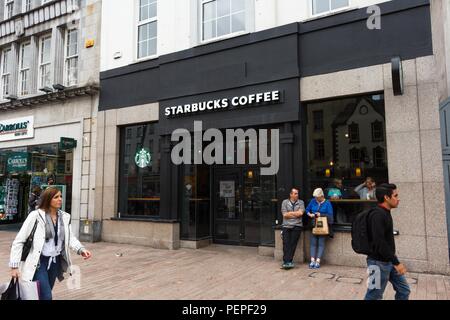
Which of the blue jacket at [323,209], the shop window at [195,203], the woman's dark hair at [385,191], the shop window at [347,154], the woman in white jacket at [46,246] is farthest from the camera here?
the shop window at [195,203]

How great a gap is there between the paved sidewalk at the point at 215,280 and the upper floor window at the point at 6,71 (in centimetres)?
909

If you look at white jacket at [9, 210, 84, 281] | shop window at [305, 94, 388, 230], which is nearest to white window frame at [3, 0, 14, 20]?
shop window at [305, 94, 388, 230]

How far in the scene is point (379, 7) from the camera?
7871 millimetres

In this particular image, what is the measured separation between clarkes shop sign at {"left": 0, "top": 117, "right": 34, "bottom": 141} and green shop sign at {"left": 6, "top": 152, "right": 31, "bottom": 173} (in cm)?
68

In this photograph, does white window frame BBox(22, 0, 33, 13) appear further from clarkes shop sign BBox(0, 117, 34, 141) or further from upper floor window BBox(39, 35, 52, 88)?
clarkes shop sign BBox(0, 117, 34, 141)

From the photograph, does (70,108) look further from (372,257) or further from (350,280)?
(372,257)

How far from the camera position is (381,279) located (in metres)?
4.11

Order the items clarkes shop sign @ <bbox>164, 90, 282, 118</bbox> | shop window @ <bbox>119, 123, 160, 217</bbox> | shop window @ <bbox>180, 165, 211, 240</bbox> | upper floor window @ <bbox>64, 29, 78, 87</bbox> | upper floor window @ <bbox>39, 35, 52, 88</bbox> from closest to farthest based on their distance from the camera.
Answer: clarkes shop sign @ <bbox>164, 90, 282, 118</bbox>, shop window @ <bbox>180, 165, 211, 240</bbox>, shop window @ <bbox>119, 123, 160, 217</bbox>, upper floor window @ <bbox>64, 29, 78, 87</bbox>, upper floor window @ <bbox>39, 35, 52, 88</bbox>

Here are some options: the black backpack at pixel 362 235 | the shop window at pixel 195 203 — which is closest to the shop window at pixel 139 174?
the shop window at pixel 195 203

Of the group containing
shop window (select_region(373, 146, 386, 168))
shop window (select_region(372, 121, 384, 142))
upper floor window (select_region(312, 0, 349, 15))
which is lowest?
shop window (select_region(373, 146, 386, 168))

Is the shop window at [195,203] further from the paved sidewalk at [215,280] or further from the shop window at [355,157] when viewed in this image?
the shop window at [355,157]

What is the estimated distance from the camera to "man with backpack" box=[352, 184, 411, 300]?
13.3 feet

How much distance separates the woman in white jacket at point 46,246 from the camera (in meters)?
4.16

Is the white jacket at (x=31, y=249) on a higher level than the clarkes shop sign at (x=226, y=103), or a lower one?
lower
